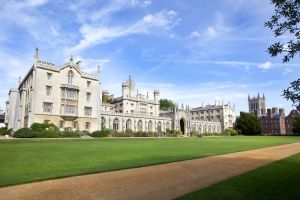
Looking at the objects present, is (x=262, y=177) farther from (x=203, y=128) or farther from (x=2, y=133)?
(x=203, y=128)

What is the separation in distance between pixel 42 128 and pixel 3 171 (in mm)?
32802

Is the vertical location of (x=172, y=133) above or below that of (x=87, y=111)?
below

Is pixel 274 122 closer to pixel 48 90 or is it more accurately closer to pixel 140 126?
pixel 140 126

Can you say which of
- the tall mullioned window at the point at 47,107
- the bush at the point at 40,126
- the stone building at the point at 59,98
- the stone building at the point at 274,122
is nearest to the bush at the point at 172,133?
the stone building at the point at 59,98

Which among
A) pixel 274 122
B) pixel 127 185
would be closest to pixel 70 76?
pixel 127 185

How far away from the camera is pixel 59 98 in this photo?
47469 mm

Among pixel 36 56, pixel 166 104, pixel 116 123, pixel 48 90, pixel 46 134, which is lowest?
pixel 46 134

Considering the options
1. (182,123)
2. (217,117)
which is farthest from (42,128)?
(217,117)

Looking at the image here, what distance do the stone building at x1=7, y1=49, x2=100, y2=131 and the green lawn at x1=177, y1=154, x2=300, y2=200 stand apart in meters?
40.6

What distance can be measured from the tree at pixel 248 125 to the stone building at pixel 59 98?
185 ft

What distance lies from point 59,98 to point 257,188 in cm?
4352

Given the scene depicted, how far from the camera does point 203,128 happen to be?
95938 millimetres

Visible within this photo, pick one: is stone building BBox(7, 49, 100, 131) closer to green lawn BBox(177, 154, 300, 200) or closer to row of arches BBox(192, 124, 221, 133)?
green lawn BBox(177, 154, 300, 200)

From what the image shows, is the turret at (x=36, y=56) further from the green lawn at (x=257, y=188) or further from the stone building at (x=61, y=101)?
the green lawn at (x=257, y=188)
